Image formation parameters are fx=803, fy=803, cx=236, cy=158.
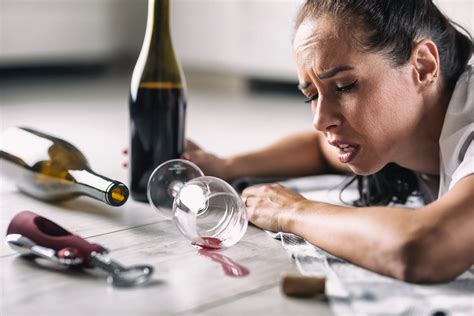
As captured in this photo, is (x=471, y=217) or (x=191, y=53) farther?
(x=191, y=53)

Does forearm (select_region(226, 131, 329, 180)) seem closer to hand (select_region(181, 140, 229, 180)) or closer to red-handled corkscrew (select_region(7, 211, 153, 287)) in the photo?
hand (select_region(181, 140, 229, 180))

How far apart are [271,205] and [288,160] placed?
0.51 meters

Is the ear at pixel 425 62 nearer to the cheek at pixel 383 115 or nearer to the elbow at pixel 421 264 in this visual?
the cheek at pixel 383 115

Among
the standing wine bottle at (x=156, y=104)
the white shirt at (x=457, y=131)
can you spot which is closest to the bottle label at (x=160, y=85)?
the standing wine bottle at (x=156, y=104)

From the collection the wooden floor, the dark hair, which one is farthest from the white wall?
the dark hair

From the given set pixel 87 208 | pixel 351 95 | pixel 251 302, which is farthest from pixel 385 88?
pixel 87 208

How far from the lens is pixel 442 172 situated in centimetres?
149

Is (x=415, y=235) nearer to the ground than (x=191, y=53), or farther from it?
farther from it

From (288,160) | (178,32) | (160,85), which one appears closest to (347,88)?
(160,85)

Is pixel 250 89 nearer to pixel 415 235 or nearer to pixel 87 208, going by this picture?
pixel 87 208

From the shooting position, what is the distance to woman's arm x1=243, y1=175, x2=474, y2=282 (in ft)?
3.74

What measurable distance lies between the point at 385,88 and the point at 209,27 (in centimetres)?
330

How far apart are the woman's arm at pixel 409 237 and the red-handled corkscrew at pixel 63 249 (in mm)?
301

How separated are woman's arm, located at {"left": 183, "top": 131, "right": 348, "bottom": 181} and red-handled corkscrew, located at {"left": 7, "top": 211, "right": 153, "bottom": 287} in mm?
626
